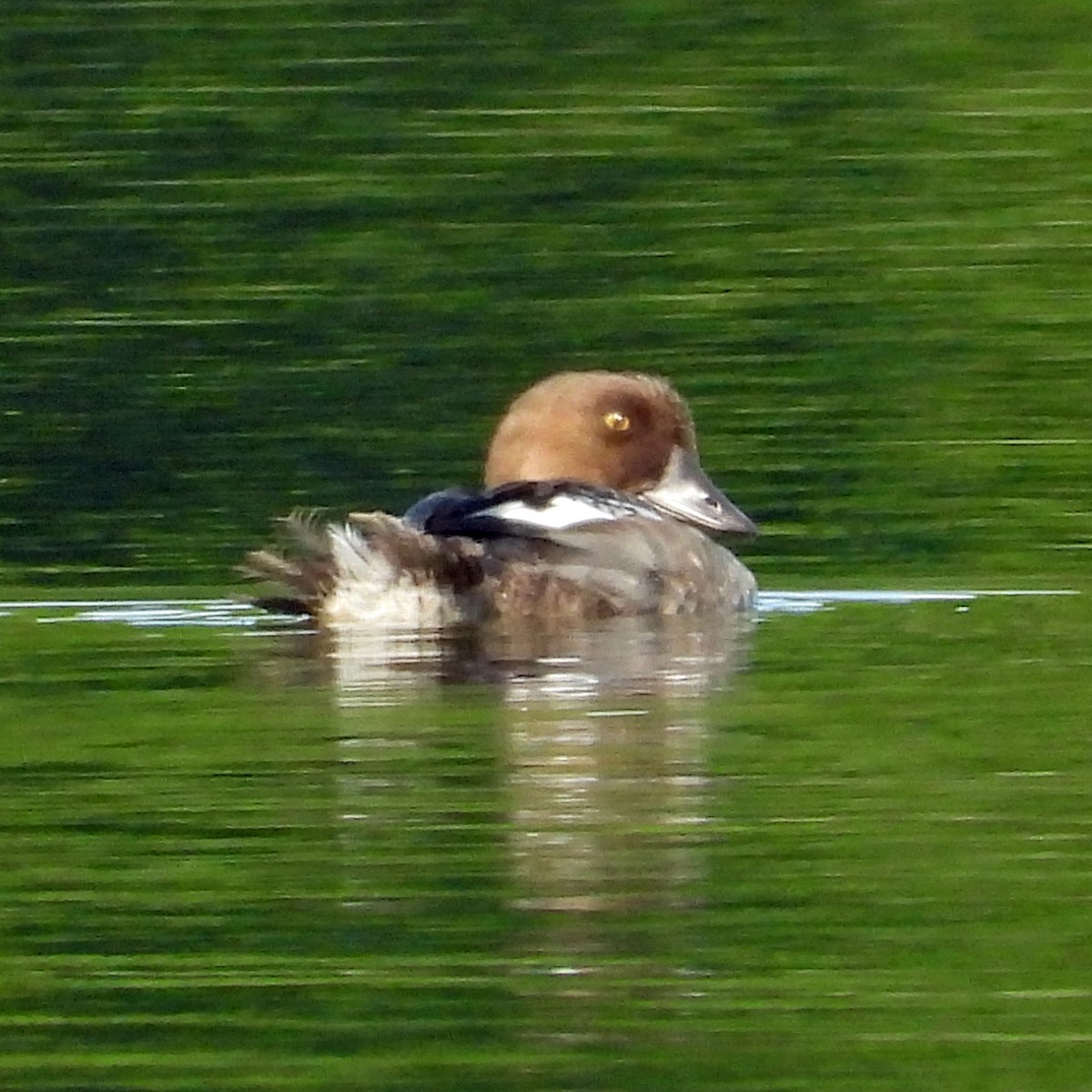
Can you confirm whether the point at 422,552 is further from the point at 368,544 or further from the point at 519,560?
the point at 519,560

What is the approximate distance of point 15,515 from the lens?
1173 centimetres

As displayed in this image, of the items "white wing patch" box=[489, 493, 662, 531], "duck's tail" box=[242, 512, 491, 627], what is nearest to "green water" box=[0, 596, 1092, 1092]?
"duck's tail" box=[242, 512, 491, 627]

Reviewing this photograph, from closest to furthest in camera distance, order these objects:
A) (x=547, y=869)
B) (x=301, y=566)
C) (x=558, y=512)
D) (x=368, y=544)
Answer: (x=547, y=869)
(x=368, y=544)
(x=301, y=566)
(x=558, y=512)

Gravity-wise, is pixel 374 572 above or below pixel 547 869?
above

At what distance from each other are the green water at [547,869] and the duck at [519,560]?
49cm

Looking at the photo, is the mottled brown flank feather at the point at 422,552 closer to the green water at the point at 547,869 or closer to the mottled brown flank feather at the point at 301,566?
the mottled brown flank feather at the point at 301,566

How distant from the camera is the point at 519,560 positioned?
9.84 m

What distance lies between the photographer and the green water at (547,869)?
545cm

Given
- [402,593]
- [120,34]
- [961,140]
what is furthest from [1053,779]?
[120,34]

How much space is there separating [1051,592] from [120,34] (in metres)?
9.27

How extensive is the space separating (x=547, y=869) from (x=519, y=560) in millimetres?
3415

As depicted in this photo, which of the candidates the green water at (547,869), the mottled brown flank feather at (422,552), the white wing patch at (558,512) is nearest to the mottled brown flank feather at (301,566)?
the mottled brown flank feather at (422,552)

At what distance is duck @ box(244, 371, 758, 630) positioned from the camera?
31.3 feet

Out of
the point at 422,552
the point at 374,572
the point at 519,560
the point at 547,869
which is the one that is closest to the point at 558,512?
the point at 519,560
